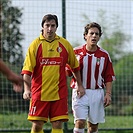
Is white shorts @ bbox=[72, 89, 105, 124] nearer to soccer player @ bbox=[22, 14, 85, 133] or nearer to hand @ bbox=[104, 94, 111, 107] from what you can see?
hand @ bbox=[104, 94, 111, 107]

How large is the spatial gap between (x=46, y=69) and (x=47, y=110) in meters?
0.50

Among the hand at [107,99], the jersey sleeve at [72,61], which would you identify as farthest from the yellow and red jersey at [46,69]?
the hand at [107,99]

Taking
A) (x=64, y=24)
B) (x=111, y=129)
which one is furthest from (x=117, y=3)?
(x=111, y=129)

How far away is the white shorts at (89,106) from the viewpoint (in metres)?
7.30

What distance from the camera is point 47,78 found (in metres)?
6.80

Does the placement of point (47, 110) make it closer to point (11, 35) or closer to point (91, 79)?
point (91, 79)

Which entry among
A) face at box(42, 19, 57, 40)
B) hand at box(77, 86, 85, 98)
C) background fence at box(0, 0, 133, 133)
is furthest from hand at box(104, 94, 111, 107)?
background fence at box(0, 0, 133, 133)

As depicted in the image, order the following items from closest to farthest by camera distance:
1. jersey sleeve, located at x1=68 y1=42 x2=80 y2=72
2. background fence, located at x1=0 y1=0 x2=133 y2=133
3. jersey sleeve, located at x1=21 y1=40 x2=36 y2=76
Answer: jersey sleeve, located at x1=21 y1=40 x2=36 y2=76
jersey sleeve, located at x1=68 y1=42 x2=80 y2=72
background fence, located at x1=0 y1=0 x2=133 y2=133

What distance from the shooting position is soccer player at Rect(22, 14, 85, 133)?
268 inches

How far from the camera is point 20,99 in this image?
10.1m

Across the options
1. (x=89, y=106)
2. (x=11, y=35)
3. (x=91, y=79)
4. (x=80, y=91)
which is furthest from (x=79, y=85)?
(x=11, y=35)

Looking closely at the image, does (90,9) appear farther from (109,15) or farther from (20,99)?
(20,99)

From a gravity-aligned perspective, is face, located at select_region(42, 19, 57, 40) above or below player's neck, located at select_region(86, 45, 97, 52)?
above

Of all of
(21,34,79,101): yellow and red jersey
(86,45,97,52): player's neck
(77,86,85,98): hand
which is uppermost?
(86,45,97,52): player's neck
